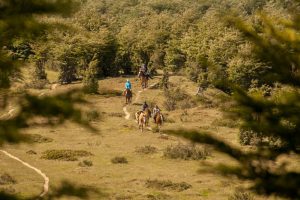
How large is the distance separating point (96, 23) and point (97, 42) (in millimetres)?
10006

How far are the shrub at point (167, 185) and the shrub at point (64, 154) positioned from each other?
20.1 ft

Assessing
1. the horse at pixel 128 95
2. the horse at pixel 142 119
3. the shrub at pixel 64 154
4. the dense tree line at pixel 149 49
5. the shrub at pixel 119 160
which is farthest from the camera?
the dense tree line at pixel 149 49

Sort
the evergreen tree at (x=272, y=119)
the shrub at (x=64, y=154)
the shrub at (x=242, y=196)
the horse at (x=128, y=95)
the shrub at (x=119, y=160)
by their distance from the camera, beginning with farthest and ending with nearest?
the horse at (x=128, y=95) < the shrub at (x=64, y=154) < the shrub at (x=119, y=160) < the shrub at (x=242, y=196) < the evergreen tree at (x=272, y=119)

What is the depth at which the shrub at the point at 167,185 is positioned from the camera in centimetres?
2219

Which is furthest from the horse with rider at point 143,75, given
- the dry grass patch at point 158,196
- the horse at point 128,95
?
the dry grass patch at point 158,196

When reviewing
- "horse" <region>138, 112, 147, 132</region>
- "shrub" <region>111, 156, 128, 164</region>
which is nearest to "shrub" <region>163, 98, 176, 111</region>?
"horse" <region>138, 112, 147, 132</region>

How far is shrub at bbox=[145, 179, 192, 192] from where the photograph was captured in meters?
22.2

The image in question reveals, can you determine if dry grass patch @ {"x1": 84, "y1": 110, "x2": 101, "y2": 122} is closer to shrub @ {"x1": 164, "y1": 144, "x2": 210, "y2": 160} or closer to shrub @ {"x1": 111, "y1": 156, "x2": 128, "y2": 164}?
shrub @ {"x1": 111, "y1": 156, "x2": 128, "y2": 164}

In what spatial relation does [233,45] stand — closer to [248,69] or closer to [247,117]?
[248,69]

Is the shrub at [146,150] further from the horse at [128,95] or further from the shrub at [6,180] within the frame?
the horse at [128,95]

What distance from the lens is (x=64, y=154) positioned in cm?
2797

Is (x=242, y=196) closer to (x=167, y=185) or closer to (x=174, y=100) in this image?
(x=167, y=185)

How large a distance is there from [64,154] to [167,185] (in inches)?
302

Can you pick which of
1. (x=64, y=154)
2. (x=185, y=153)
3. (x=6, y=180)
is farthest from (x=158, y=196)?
(x=64, y=154)
